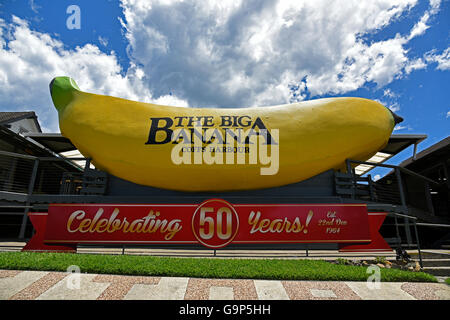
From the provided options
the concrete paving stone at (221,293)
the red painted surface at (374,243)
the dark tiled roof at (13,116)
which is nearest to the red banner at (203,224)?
the red painted surface at (374,243)

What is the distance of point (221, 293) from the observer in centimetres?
326

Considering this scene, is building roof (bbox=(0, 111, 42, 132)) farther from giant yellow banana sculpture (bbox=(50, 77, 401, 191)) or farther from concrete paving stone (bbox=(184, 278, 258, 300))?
concrete paving stone (bbox=(184, 278, 258, 300))

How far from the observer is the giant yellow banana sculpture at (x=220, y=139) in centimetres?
766

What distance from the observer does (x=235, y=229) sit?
18.3ft

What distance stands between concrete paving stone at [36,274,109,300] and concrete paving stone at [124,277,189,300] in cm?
44

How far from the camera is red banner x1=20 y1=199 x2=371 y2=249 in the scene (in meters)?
5.55

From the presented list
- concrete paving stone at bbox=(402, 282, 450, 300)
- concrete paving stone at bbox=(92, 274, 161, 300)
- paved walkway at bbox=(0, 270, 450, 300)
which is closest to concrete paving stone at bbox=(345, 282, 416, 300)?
paved walkway at bbox=(0, 270, 450, 300)

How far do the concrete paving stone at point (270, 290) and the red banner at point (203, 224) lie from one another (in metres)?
1.89
